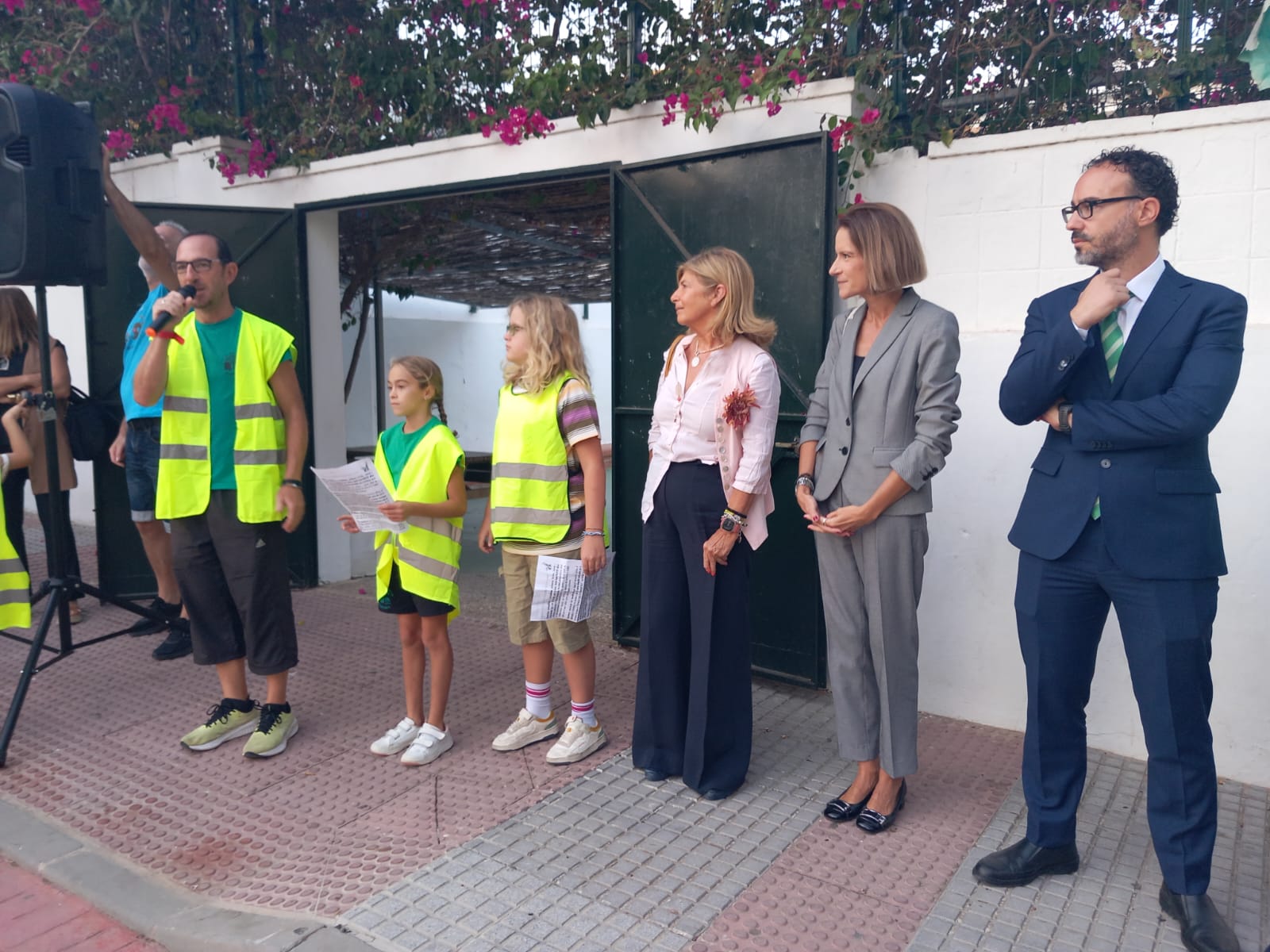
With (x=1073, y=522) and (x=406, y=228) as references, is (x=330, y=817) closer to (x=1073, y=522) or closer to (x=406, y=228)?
(x=1073, y=522)

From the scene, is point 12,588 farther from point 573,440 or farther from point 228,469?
point 573,440

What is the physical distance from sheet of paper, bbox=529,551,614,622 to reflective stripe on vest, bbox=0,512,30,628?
85.0 inches

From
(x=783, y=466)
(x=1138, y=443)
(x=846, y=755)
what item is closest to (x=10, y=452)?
(x=783, y=466)

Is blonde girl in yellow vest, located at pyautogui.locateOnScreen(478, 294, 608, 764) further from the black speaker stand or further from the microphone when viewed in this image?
the black speaker stand

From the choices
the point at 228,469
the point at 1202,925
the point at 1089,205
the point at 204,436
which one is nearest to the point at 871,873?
the point at 1202,925

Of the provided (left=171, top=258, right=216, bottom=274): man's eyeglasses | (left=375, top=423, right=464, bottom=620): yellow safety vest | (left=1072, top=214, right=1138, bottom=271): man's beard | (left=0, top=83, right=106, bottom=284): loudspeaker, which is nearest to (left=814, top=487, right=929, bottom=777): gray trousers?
(left=1072, top=214, right=1138, bottom=271): man's beard

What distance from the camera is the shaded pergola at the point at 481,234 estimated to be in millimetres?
6398

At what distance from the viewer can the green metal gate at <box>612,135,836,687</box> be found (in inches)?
164

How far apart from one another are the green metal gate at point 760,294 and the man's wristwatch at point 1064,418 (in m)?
1.62

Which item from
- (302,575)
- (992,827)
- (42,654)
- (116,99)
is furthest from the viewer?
(116,99)

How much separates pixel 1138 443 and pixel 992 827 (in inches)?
56.5

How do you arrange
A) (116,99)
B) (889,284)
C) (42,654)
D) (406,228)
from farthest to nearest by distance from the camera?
(406,228) → (116,99) → (42,654) → (889,284)

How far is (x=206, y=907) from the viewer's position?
108 inches

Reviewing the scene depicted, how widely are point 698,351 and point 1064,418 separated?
1.23m
